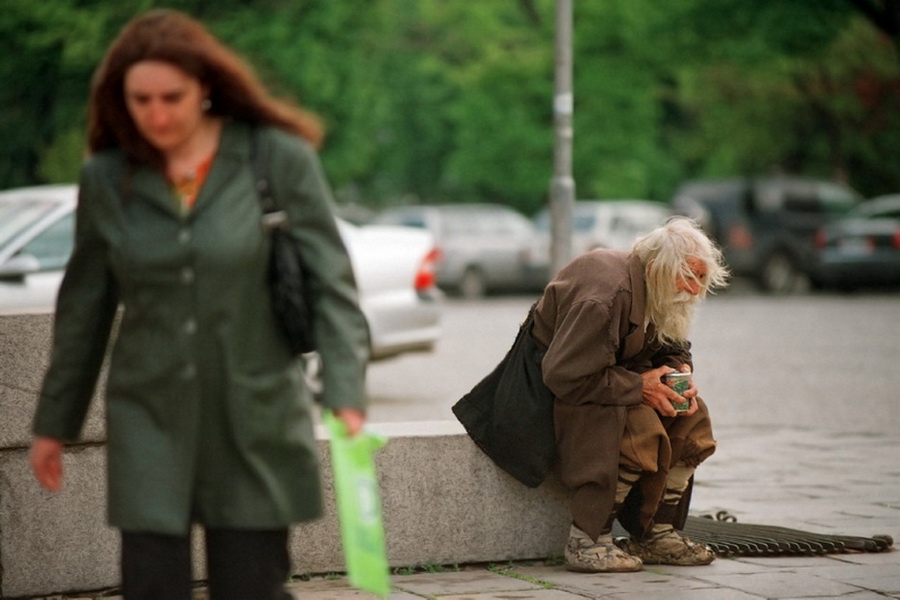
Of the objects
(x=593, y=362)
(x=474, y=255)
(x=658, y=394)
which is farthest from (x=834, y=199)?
(x=593, y=362)

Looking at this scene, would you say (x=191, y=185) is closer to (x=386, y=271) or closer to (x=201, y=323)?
(x=201, y=323)

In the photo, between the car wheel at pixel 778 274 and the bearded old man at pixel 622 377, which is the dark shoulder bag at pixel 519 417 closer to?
the bearded old man at pixel 622 377

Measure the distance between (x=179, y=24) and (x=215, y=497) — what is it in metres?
1.05

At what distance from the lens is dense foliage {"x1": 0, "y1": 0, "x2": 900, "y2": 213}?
2312 cm

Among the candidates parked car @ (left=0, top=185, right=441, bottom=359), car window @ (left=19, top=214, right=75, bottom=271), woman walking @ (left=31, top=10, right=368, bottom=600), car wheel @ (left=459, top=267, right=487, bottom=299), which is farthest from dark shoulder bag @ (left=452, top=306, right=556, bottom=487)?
car wheel @ (left=459, top=267, right=487, bottom=299)

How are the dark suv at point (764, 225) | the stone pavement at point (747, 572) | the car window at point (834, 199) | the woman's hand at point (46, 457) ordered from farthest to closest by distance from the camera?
the car window at point (834, 199)
the dark suv at point (764, 225)
the stone pavement at point (747, 572)
the woman's hand at point (46, 457)

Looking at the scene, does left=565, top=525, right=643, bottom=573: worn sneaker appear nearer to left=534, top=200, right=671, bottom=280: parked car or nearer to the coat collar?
the coat collar

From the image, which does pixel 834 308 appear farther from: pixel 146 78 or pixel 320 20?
pixel 146 78

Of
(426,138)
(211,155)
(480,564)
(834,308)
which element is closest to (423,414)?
(480,564)

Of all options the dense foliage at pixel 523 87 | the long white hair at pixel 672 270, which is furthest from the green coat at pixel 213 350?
the dense foliage at pixel 523 87

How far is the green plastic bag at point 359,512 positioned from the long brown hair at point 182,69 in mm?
737

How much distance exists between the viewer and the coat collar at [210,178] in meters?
3.45

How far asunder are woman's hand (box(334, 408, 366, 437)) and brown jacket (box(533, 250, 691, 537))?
7.72 ft

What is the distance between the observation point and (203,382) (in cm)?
345
